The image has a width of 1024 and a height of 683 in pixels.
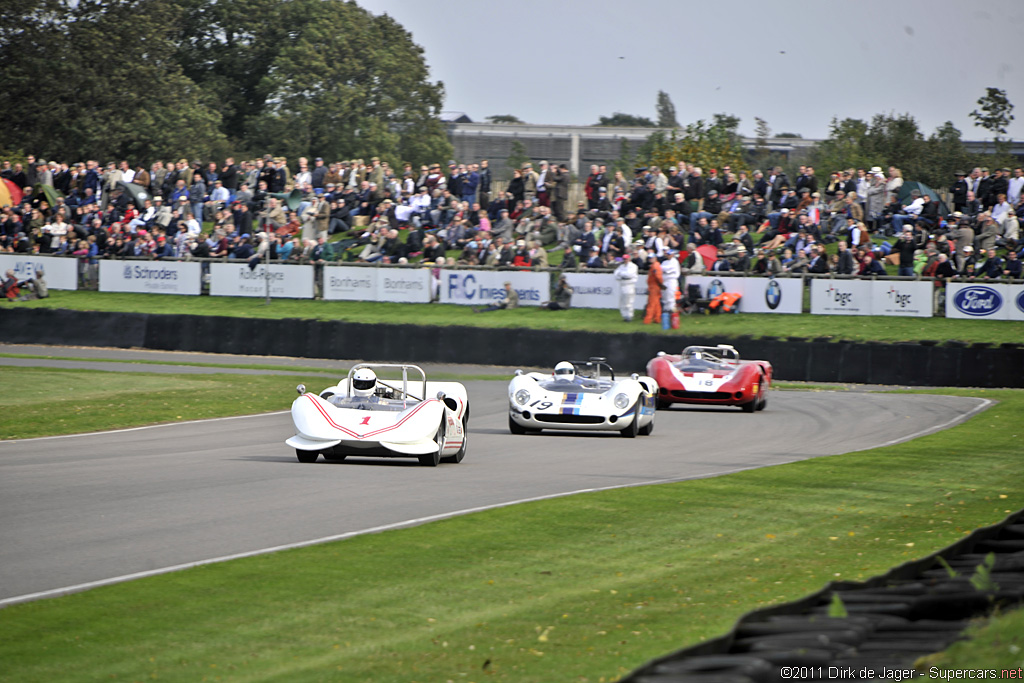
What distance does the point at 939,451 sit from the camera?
48.6ft

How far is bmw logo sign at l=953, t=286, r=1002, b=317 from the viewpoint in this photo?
28.0m

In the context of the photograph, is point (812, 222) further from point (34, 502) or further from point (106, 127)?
point (106, 127)

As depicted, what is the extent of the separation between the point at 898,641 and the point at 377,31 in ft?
248

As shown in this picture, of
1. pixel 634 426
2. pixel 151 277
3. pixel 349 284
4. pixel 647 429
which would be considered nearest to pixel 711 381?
pixel 647 429

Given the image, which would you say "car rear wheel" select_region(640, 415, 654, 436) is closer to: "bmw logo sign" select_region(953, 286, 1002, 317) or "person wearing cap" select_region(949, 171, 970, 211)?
"bmw logo sign" select_region(953, 286, 1002, 317)

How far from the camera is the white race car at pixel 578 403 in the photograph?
16.5m

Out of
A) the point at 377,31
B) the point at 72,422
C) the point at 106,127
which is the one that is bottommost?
the point at 72,422

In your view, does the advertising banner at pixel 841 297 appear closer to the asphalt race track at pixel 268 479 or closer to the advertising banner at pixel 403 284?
the asphalt race track at pixel 268 479

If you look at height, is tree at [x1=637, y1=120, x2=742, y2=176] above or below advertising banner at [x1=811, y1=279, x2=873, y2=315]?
above

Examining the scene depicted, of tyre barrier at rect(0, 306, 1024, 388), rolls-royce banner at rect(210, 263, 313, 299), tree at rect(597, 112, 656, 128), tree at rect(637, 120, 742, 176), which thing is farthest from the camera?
tree at rect(597, 112, 656, 128)

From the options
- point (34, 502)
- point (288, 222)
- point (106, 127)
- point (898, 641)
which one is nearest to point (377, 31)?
point (106, 127)

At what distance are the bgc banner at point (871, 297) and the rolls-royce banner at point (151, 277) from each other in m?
17.9

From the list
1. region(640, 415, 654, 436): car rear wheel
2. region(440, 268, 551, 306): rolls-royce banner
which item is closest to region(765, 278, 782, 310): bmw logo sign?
region(440, 268, 551, 306): rolls-royce banner

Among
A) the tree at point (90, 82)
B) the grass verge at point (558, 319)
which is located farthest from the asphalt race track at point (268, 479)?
the tree at point (90, 82)
